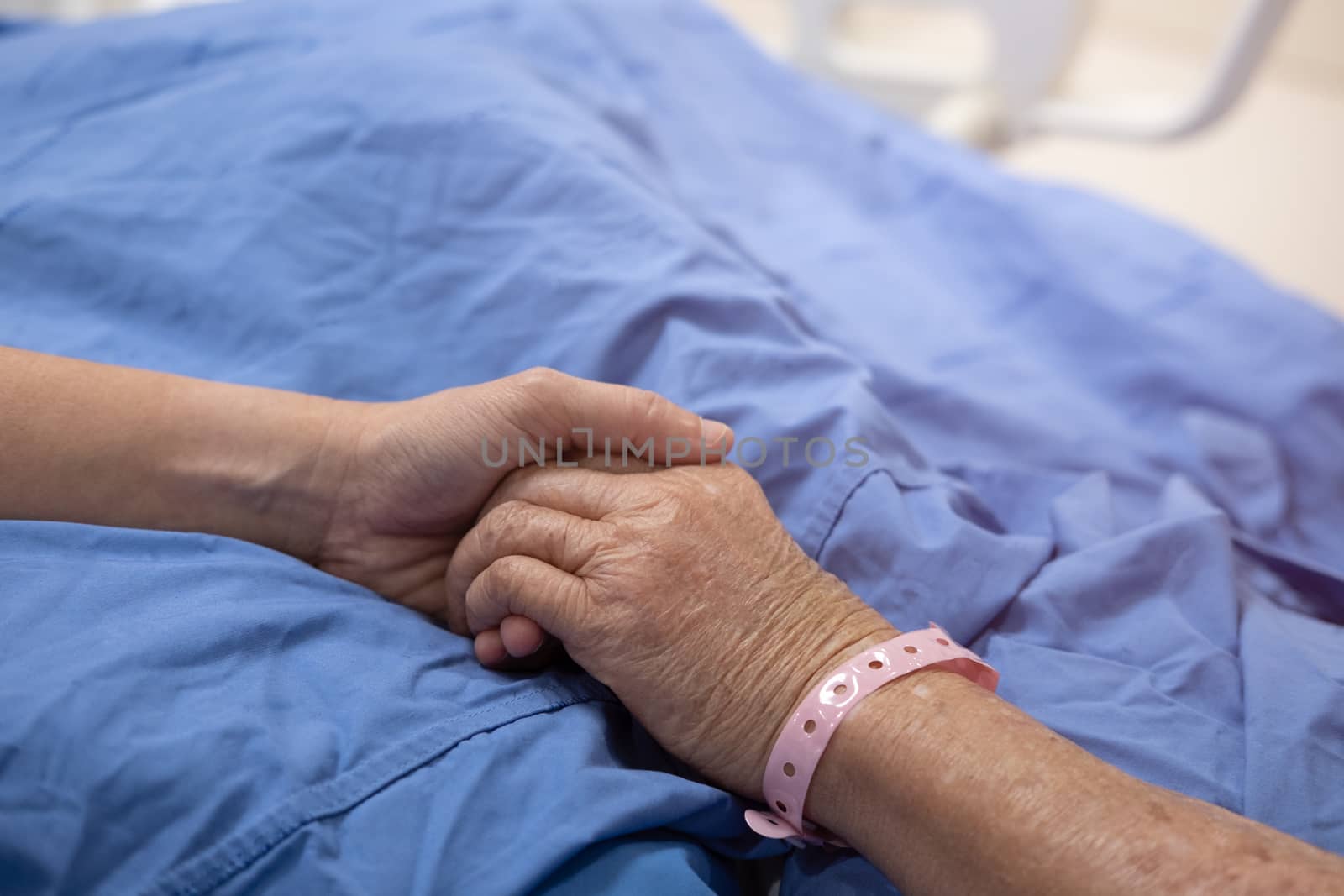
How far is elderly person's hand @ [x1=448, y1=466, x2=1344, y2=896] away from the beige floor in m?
1.75

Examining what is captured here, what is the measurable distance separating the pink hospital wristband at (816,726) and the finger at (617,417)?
19cm

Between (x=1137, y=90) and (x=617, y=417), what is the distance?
2.42m

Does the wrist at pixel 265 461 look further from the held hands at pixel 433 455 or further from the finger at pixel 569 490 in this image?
the finger at pixel 569 490

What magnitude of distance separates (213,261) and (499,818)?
0.56 metres

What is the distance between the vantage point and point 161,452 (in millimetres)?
708

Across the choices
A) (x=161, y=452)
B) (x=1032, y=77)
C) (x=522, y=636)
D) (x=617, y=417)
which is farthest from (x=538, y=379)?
(x=1032, y=77)

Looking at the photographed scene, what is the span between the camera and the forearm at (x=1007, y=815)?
1.66 feet

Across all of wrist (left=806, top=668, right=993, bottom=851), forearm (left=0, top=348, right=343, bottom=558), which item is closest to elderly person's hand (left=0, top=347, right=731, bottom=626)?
forearm (left=0, top=348, right=343, bottom=558)

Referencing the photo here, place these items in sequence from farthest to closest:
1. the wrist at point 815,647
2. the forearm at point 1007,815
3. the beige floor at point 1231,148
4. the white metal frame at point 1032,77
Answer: the beige floor at point 1231,148 → the white metal frame at point 1032,77 → the wrist at point 815,647 → the forearm at point 1007,815

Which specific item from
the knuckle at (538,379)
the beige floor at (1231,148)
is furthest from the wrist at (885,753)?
the beige floor at (1231,148)

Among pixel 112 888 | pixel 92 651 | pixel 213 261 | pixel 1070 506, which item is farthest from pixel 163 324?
pixel 1070 506

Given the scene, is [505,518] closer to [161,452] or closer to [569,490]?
[569,490]

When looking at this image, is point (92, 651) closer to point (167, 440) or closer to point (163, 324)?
point (167, 440)

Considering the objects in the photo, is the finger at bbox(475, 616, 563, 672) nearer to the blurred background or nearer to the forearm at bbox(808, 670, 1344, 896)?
the forearm at bbox(808, 670, 1344, 896)
